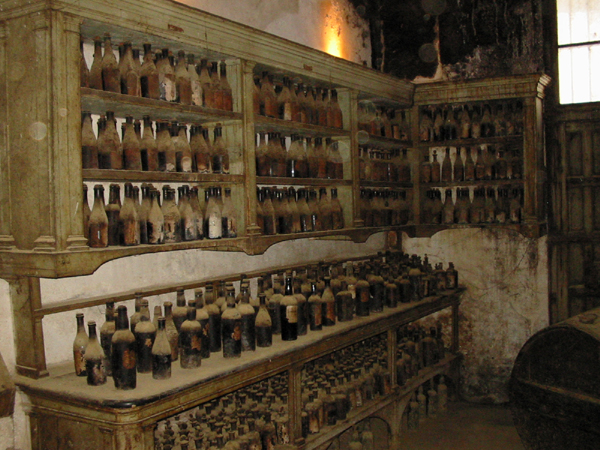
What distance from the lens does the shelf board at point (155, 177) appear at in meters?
2.73

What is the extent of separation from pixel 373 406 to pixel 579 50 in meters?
4.23

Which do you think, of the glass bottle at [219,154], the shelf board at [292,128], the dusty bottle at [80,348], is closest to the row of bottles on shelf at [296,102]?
the shelf board at [292,128]

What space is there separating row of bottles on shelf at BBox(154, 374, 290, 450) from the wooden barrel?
1.66 metres

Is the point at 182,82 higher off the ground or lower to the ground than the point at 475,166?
higher

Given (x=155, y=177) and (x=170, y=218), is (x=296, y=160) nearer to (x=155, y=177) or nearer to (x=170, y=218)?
(x=170, y=218)

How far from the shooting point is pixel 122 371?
2611mm

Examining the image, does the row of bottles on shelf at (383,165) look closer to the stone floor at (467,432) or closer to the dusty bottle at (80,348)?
the stone floor at (467,432)

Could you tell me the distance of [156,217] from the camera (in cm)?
308

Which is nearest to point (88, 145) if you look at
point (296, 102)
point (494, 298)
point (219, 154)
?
point (219, 154)

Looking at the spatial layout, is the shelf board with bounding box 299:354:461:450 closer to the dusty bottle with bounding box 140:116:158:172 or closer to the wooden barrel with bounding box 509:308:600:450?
the wooden barrel with bounding box 509:308:600:450

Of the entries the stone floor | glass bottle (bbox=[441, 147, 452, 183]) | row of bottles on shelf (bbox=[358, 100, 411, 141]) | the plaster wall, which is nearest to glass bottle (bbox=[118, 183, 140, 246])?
row of bottles on shelf (bbox=[358, 100, 411, 141])

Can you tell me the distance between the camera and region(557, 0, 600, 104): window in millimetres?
5668

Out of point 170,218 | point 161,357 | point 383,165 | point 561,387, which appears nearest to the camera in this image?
point 161,357

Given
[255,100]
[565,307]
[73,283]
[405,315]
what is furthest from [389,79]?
[73,283]
